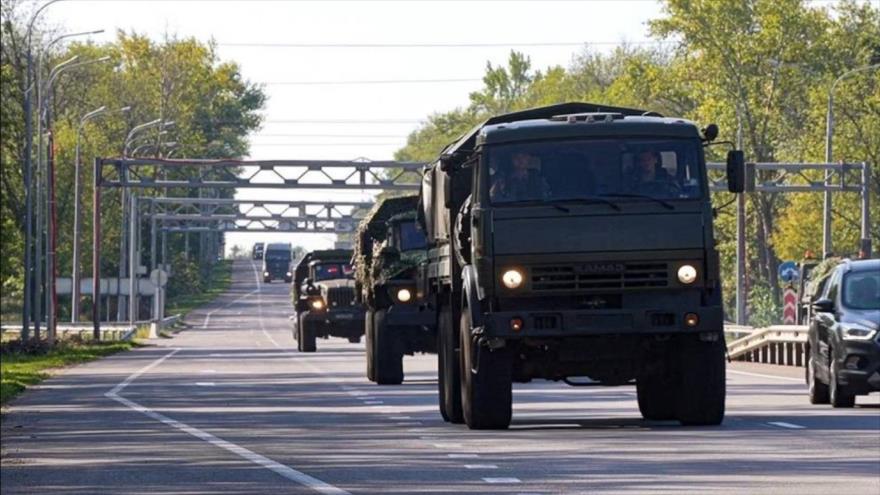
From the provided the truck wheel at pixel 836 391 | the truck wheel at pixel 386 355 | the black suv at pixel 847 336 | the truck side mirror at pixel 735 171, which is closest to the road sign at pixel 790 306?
the truck wheel at pixel 386 355

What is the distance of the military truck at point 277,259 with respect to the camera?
600 feet

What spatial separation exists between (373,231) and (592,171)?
16.4 m

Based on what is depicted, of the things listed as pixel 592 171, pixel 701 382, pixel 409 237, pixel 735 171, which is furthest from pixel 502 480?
pixel 409 237

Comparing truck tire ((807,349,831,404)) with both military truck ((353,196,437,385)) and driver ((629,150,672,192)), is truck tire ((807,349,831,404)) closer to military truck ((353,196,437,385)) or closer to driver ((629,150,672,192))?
driver ((629,150,672,192))

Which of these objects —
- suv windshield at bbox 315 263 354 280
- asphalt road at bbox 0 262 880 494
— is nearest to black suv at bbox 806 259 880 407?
asphalt road at bbox 0 262 880 494

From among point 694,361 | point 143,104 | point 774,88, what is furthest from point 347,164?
point 694,361

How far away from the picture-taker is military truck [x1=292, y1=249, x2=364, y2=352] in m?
59.9

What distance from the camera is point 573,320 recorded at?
22.8m

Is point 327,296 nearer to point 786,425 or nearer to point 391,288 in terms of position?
point 391,288

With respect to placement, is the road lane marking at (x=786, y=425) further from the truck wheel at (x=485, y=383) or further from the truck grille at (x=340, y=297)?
the truck grille at (x=340, y=297)

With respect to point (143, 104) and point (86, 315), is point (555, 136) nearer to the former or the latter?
point (86, 315)

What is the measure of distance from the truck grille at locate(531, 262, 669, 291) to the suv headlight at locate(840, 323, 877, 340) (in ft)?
16.9

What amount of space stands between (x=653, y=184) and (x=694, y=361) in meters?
1.72

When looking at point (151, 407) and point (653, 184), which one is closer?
point (653, 184)
